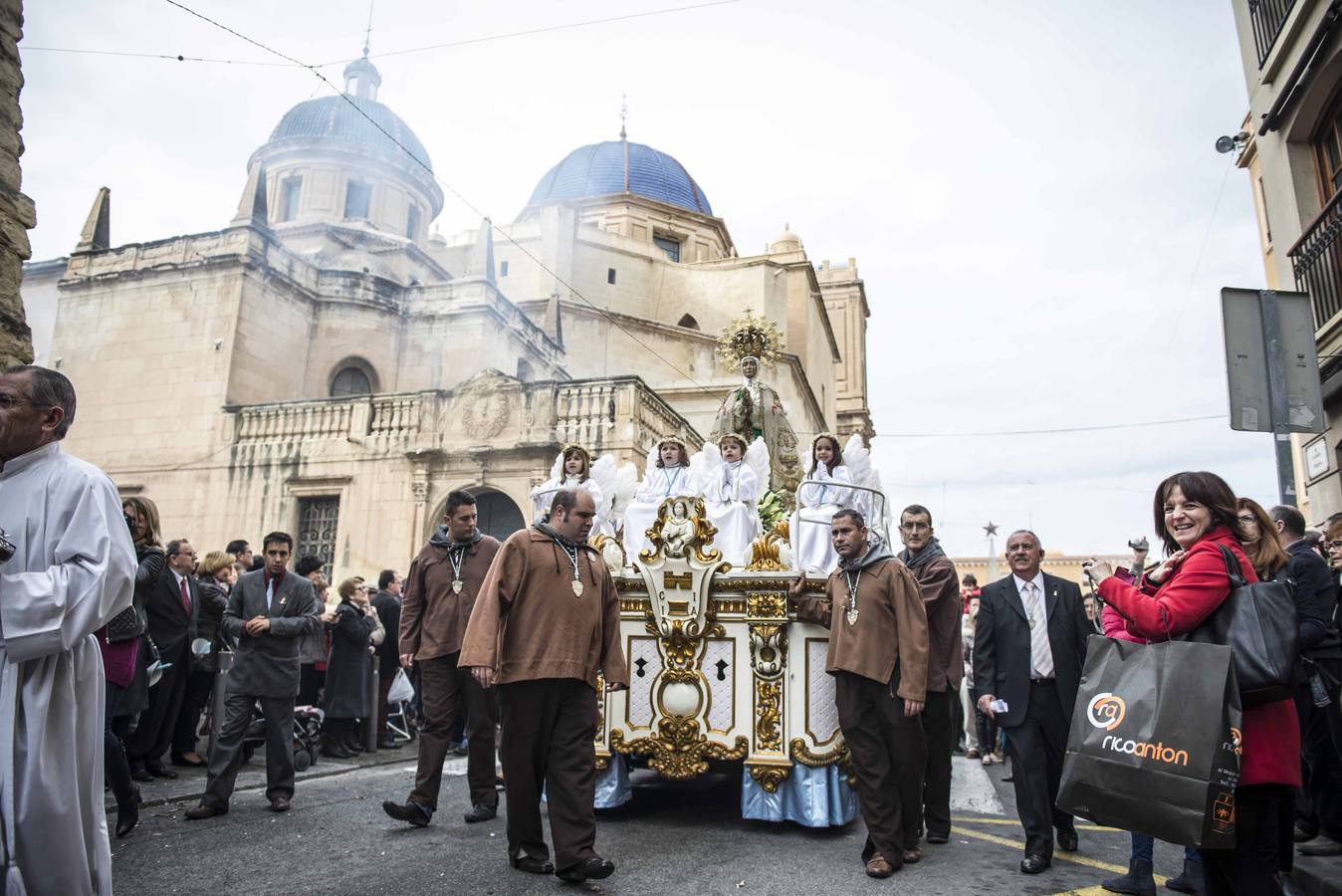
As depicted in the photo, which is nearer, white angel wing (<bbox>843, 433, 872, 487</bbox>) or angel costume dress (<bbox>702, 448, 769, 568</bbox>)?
angel costume dress (<bbox>702, 448, 769, 568</bbox>)

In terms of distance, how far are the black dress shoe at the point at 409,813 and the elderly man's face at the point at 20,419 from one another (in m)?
3.13

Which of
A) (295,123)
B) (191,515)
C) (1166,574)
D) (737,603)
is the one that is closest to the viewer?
(1166,574)

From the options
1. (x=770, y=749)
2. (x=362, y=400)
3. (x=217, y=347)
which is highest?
(x=217, y=347)

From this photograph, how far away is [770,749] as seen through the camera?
17.8 feet

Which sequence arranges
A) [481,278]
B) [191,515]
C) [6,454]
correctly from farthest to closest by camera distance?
1. [481,278]
2. [191,515]
3. [6,454]

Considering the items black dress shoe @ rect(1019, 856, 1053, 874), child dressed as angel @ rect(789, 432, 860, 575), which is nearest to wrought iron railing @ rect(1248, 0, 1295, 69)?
child dressed as angel @ rect(789, 432, 860, 575)

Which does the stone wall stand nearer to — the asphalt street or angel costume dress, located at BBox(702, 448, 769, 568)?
the asphalt street

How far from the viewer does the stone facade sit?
452cm

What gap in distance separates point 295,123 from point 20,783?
1466 inches

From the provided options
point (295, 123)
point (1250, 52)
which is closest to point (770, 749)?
point (1250, 52)

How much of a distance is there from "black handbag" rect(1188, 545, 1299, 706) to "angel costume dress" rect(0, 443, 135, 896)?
11.6ft

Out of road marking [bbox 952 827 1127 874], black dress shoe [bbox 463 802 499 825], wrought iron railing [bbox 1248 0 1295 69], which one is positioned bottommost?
road marking [bbox 952 827 1127 874]

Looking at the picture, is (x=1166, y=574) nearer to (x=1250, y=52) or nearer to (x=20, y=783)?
(x=20, y=783)

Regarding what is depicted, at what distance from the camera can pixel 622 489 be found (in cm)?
863
